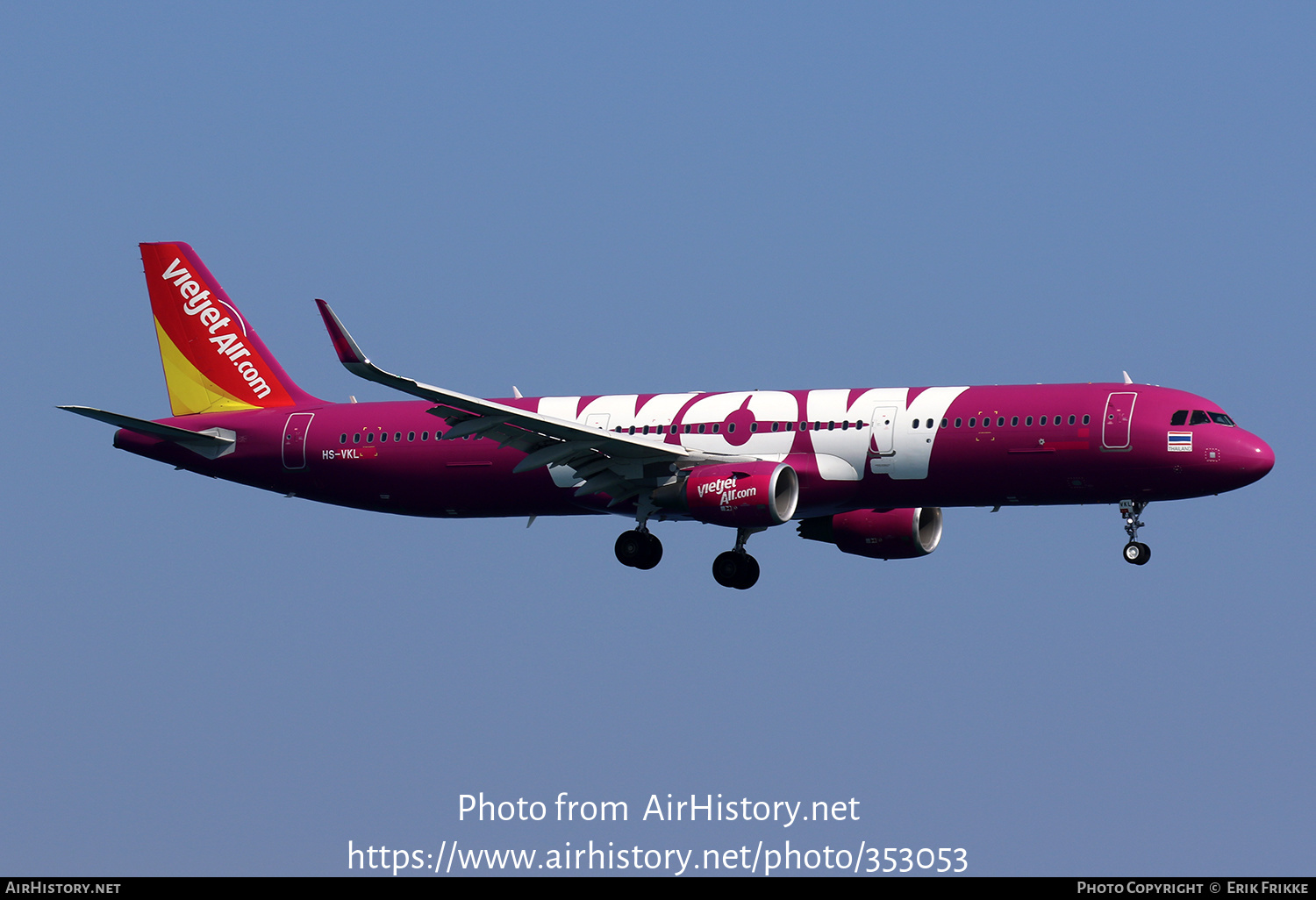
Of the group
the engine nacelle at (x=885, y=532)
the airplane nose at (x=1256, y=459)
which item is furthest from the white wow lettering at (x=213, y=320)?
the airplane nose at (x=1256, y=459)

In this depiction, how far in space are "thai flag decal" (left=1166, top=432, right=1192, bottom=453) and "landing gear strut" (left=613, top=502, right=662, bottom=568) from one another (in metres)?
13.8

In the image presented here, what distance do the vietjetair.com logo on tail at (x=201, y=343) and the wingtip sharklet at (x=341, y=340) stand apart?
14083mm

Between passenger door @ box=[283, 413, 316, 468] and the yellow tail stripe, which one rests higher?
the yellow tail stripe

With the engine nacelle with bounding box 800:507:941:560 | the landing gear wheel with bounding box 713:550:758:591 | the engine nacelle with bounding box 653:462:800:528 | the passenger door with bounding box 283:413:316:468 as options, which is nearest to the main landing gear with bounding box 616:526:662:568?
the landing gear wheel with bounding box 713:550:758:591

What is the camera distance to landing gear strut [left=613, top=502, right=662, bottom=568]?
4966 centimetres

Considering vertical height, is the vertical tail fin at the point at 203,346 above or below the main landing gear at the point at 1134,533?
above

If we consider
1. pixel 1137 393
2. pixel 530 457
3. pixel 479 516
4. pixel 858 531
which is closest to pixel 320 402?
pixel 479 516

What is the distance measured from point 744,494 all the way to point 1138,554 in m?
9.84

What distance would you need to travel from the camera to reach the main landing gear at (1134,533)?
45469mm

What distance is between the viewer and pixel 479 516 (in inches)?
2063

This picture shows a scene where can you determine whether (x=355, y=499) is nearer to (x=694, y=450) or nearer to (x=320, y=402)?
(x=320, y=402)

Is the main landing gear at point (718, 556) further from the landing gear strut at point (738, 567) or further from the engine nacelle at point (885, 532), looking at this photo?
the engine nacelle at point (885, 532)

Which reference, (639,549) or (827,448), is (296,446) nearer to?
(639,549)

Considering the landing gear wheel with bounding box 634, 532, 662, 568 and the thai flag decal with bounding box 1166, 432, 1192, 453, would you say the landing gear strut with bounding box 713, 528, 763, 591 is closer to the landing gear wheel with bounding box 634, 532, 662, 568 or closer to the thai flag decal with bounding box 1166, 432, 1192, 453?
the landing gear wheel with bounding box 634, 532, 662, 568
